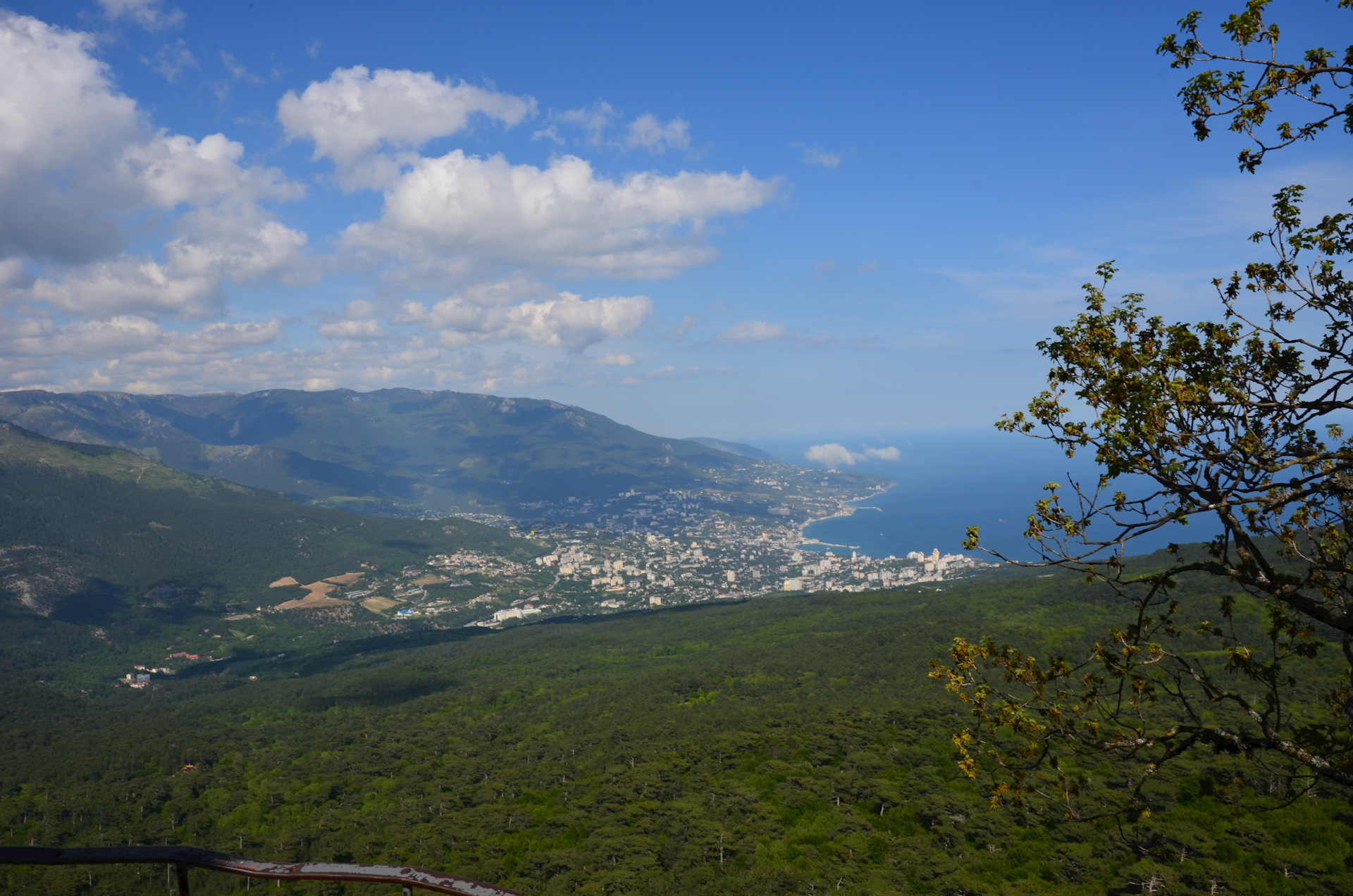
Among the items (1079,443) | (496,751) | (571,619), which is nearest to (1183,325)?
(1079,443)

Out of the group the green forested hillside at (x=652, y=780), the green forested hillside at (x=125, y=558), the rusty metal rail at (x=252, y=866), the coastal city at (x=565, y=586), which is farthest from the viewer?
the coastal city at (x=565, y=586)

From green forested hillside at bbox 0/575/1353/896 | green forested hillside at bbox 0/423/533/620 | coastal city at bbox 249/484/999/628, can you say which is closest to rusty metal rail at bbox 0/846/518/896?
green forested hillside at bbox 0/575/1353/896

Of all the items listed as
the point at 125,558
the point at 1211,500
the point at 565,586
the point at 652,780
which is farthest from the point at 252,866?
the point at 125,558

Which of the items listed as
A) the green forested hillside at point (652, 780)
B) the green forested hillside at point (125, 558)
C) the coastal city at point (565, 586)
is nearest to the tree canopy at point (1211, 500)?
the green forested hillside at point (652, 780)

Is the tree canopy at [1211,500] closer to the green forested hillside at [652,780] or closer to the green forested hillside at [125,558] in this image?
the green forested hillside at [652,780]

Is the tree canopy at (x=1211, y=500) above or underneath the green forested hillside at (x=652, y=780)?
above

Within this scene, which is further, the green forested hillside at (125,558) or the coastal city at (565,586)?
the coastal city at (565,586)
